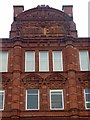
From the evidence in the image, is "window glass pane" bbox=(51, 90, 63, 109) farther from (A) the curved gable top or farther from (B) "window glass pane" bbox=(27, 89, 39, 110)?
(A) the curved gable top

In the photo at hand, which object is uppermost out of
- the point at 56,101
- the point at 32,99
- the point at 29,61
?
the point at 29,61

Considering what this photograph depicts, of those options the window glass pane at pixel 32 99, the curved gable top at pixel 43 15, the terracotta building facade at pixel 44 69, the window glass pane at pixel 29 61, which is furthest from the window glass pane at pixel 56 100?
the curved gable top at pixel 43 15

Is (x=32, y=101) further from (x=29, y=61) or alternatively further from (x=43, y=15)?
(x=43, y=15)

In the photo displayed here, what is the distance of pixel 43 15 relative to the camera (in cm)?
3681

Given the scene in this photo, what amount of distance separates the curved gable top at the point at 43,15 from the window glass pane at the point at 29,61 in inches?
162

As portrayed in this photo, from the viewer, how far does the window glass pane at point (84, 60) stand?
33.4 meters

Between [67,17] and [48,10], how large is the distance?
2.15 meters

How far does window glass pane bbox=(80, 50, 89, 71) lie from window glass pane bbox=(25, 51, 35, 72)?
444 cm

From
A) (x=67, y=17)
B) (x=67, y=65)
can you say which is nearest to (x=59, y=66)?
(x=67, y=65)

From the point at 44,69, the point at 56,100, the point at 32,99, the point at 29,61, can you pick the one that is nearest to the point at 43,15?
the point at 29,61

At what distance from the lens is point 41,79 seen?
1267 inches

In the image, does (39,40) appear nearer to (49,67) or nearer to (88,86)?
(49,67)

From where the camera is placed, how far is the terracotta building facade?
3061cm

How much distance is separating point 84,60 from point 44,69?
386 centimetres
